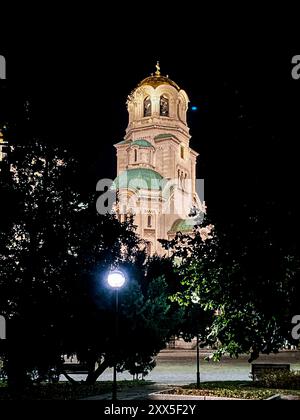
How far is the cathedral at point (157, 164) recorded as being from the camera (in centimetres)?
8131

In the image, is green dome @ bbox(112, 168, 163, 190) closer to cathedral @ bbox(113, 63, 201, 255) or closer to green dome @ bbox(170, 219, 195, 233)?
cathedral @ bbox(113, 63, 201, 255)

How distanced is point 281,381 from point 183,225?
63.6m

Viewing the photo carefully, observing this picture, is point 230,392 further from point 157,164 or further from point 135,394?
point 157,164

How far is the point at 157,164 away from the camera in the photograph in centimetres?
A: 8962

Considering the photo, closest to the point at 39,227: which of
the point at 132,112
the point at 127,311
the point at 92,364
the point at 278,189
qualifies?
the point at 127,311

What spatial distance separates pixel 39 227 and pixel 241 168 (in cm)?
645

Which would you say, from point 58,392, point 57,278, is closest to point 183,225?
point 57,278

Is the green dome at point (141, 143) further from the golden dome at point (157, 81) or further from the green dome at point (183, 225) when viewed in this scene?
the green dome at point (183, 225)

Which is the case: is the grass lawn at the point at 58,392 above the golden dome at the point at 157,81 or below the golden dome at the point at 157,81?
below

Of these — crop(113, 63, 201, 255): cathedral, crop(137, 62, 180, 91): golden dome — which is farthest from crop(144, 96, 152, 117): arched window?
crop(137, 62, 180, 91): golden dome

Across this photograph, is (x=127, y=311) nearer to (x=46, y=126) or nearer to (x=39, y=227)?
(x=39, y=227)

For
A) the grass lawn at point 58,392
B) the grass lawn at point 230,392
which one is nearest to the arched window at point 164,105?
the grass lawn at point 58,392

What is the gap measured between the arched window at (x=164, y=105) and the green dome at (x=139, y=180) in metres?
13.8

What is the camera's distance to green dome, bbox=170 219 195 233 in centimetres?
8162
